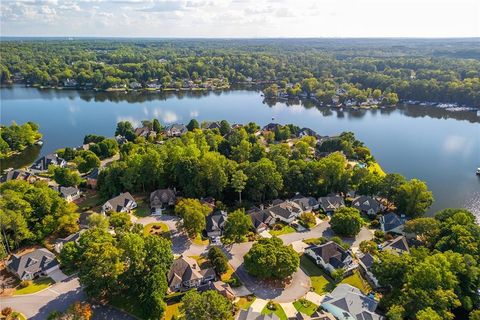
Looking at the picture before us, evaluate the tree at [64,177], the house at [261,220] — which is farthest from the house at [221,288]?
the tree at [64,177]

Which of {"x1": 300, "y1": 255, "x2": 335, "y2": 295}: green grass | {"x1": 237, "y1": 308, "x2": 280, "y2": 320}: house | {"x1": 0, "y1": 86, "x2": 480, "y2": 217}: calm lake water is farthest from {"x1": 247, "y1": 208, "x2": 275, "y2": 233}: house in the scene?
{"x1": 0, "y1": 86, "x2": 480, "y2": 217}: calm lake water

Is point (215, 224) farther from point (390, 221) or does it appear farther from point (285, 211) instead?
point (390, 221)

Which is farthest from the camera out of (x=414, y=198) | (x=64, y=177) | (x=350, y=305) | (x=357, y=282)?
(x=64, y=177)

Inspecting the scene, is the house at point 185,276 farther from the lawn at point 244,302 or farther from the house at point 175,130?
the house at point 175,130

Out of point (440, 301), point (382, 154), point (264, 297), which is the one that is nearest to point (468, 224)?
point (440, 301)

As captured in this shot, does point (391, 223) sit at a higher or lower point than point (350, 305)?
lower

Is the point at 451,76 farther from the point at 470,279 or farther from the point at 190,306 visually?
the point at 190,306

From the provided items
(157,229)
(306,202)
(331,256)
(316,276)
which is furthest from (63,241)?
(306,202)
